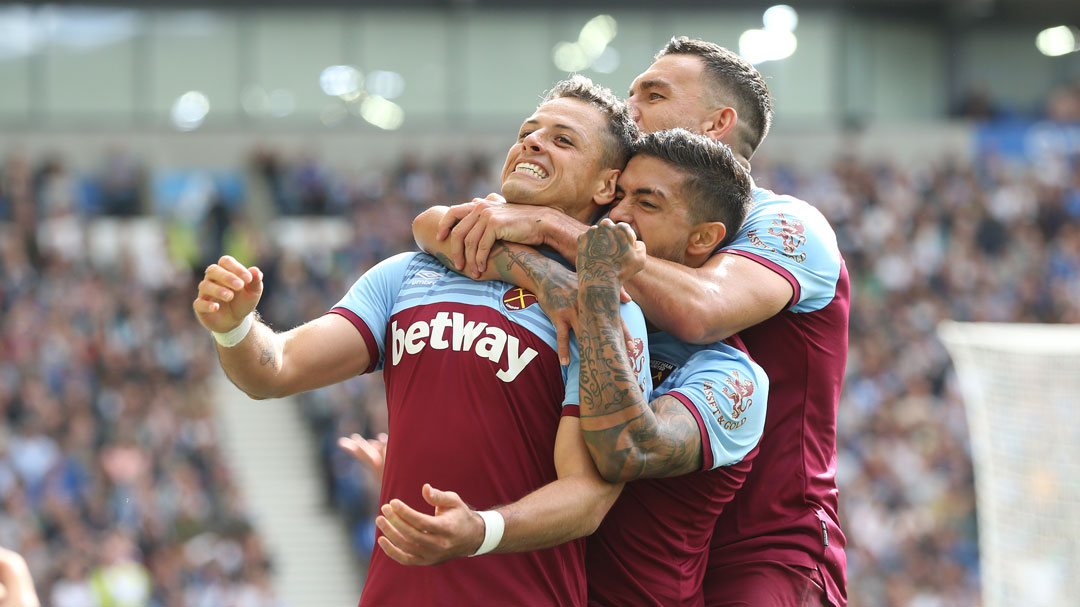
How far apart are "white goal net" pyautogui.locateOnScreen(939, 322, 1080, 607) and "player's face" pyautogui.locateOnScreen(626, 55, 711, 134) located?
15.7 feet

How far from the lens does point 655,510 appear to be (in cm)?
384

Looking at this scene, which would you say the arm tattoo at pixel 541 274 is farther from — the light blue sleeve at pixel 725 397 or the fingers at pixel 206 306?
the fingers at pixel 206 306

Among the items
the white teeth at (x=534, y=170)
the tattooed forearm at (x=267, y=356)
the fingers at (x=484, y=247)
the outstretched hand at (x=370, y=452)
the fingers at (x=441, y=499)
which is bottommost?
the outstretched hand at (x=370, y=452)

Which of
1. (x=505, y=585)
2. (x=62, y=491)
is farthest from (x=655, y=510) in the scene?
(x=62, y=491)

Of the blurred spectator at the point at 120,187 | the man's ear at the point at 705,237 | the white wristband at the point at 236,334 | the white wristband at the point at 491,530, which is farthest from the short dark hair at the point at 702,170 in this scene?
the blurred spectator at the point at 120,187

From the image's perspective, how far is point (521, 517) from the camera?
333cm

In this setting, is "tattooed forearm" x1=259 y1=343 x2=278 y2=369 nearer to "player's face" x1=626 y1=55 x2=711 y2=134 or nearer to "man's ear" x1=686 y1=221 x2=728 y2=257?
"man's ear" x1=686 y1=221 x2=728 y2=257

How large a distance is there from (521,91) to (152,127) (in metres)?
8.06

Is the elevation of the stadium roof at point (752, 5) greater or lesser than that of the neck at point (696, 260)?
greater

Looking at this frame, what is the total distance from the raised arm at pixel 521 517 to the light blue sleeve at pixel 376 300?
0.75 m

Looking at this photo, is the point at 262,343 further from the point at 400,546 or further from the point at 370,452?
the point at 370,452

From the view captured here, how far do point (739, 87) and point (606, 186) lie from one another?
111cm

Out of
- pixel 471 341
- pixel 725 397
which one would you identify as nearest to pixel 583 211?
pixel 471 341

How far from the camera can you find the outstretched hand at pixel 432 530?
123 inches
